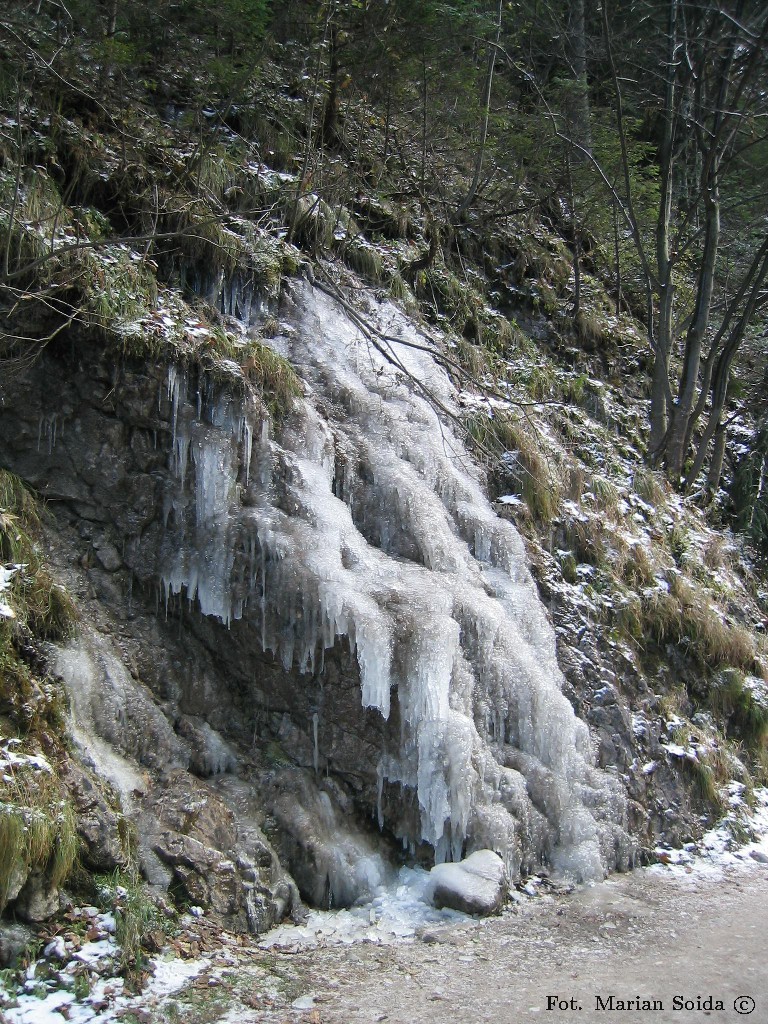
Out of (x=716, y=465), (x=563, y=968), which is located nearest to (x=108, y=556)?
(x=563, y=968)

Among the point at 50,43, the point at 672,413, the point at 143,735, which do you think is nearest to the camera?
the point at 143,735

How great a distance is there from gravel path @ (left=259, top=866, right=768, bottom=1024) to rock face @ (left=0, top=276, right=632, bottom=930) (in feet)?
2.15

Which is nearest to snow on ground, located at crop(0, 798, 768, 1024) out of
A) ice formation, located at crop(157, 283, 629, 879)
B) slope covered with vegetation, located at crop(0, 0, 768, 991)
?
slope covered with vegetation, located at crop(0, 0, 768, 991)

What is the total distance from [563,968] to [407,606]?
8.28 ft

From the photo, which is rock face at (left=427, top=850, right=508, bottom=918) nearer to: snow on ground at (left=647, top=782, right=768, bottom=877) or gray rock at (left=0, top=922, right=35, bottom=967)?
snow on ground at (left=647, top=782, right=768, bottom=877)

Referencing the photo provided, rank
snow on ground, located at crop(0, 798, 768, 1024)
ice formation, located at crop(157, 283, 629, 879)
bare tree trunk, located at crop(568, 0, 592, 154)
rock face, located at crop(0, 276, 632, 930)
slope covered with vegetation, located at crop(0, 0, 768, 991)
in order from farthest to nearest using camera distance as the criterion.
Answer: bare tree trunk, located at crop(568, 0, 592, 154), slope covered with vegetation, located at crop(0, 0, 768, 991), ice formation, located at crop(157, 283, 629, 879), rock face, located at crop(0, 276, 632, 930), snow on ground, located at crop(0, 798, 768, 1024)

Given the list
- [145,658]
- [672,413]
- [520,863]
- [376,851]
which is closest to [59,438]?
[145,658]

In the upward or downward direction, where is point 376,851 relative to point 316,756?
downward

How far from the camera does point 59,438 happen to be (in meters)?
6.27

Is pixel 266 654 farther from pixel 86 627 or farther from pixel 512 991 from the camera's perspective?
pixel 512 991

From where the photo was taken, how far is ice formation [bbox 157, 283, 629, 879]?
5.85 meters

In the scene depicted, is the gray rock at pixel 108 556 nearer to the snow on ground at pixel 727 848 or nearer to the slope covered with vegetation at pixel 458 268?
the slope covered with vegetation at pixel 458 268

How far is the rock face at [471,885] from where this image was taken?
523 centimetres

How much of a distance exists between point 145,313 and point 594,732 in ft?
16.5
